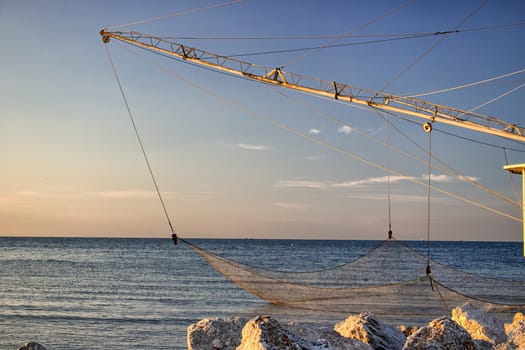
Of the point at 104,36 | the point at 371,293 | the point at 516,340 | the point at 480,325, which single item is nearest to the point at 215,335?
the point at 516,340

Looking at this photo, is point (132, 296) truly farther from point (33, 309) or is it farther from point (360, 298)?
point (360, 298)

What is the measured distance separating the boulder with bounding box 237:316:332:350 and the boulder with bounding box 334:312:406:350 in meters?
Result: 2.95

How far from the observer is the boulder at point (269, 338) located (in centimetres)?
671

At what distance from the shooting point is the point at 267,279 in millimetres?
21969

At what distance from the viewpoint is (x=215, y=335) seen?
9758mm

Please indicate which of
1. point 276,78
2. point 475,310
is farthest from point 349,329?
point 276,78

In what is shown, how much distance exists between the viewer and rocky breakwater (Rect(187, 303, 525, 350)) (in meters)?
6.88

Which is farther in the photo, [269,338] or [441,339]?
[441,339]

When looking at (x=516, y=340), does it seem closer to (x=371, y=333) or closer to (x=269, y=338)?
(x=371, y=333)

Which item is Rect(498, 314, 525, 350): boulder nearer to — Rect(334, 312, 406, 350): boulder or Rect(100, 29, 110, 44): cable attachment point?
Rect(334, 312, 406, 350): boulder

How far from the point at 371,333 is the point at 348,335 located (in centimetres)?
40

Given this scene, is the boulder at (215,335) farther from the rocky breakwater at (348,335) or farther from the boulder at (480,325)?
the boulder at (480,325)

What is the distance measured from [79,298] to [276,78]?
17.2 m

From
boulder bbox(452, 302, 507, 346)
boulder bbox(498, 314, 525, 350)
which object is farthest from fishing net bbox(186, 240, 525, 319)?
boulder bbox(498, 314, 525, 350)
